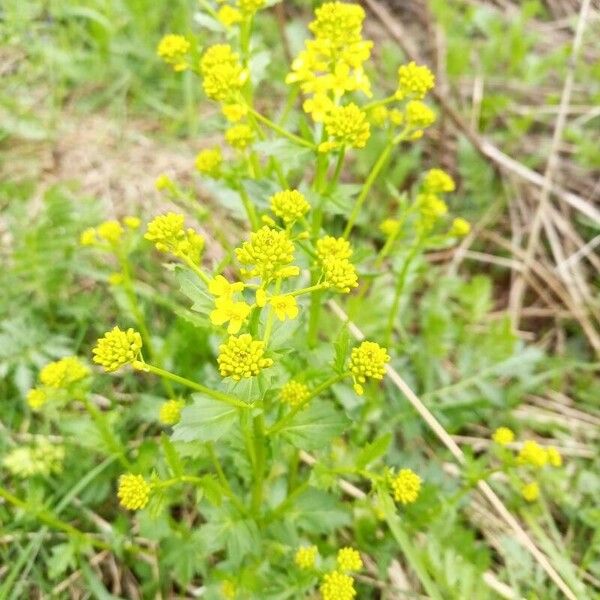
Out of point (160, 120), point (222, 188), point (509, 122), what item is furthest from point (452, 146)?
point (222, 188)

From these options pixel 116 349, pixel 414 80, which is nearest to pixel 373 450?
pixel 116 349

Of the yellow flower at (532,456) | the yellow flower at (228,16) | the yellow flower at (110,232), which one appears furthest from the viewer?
the yellow flower at (110,232)

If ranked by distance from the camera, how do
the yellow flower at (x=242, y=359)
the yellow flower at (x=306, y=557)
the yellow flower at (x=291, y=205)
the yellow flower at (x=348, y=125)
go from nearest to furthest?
the yellow flower at (x=242, y=359), the yellow flower at (x=291, y=205), the yellow flower at (x=348, y=125), the yellow flower at (x=306, y=557)

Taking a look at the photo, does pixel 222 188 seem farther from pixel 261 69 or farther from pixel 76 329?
pixel 76 329

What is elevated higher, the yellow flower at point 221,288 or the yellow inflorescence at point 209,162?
the yellow inflorescence at point 209,162

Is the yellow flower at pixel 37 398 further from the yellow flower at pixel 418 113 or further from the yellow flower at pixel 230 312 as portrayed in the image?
the yellow flower at pixel 418 113

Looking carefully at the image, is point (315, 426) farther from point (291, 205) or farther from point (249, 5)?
point (249, 5)

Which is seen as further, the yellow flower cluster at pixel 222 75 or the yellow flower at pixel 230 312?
the yellow flower cluster at pixel 222 75

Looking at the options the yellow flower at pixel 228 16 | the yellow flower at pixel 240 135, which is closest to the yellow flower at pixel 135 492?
the yellow flower at pixel 240 135
